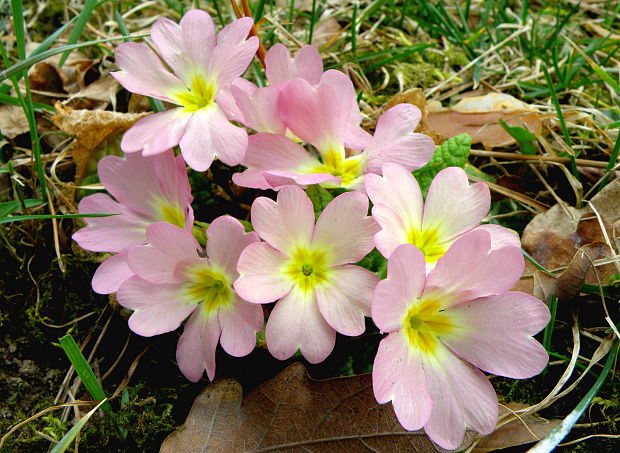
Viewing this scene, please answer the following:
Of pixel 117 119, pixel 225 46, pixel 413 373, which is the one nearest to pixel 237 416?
pixel 413 373

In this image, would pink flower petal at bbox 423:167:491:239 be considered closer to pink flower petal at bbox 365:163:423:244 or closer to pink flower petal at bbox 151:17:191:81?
pink flower petal at bbox 365:163:423:244

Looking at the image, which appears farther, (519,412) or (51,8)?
(51,8)

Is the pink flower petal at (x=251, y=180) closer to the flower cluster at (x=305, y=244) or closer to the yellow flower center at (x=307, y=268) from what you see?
the flower cluster at (x=305, y=244)

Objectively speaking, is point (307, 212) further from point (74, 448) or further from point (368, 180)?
point (74, 448)

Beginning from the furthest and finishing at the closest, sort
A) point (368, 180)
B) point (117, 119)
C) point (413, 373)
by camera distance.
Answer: point (117, 119), point (368, 180), point (413, 373)

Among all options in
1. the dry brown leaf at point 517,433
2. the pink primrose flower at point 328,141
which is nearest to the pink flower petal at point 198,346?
the pink primrose flower at point 328,141

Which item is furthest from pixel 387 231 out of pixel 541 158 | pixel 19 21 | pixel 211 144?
pixel 19 21

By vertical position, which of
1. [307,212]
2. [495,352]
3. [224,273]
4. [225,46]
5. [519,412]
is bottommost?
[519,412]
